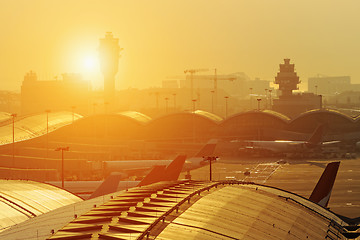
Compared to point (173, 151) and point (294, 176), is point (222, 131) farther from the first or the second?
point (294, 176)

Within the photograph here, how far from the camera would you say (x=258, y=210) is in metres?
40.2

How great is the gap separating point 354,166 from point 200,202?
253 ft

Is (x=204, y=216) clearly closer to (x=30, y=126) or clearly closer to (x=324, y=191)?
(x=324, y=191)

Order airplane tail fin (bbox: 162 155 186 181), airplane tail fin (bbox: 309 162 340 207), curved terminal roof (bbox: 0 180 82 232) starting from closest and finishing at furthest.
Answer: curved terminal roof (bbox: 0 180 82 232), airplane tail fin (bbox: 309 162 340 207), airplane tail fin (bbox: 162 155 186 181)

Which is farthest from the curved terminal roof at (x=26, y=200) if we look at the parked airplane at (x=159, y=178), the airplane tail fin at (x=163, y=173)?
the airplane tail fin at (x=163, y=173)

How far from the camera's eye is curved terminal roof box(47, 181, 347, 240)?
31703 mm

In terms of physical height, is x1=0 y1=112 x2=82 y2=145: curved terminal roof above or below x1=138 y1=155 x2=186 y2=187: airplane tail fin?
above

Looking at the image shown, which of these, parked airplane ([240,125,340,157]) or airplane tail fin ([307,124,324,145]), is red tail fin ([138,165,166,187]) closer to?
parked airplane ([240,125,340,157])

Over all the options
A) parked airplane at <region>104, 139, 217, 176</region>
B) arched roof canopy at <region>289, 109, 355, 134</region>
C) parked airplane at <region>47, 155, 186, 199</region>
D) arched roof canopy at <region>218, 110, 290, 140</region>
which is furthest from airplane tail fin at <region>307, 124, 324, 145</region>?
parked airplane at <region>47, 155, 186, 199</region>

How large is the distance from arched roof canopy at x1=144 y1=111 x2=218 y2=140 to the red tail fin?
9734 cm

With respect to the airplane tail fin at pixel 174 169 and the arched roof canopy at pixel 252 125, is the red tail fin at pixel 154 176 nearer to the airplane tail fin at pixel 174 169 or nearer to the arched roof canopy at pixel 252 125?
the airplane tail fin at pixel 174 169

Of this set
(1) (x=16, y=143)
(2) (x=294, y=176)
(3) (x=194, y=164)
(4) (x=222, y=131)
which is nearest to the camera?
(2) (x=294, y=176)

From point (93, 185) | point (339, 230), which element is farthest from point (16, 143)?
point (339, 230)

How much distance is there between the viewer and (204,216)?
1398 inches
